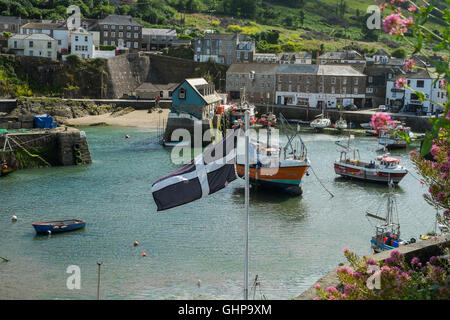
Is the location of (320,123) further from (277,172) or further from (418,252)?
(418,252)

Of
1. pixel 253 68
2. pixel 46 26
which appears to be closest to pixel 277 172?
pixel 253 68

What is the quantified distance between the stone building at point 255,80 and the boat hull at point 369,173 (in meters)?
37.2

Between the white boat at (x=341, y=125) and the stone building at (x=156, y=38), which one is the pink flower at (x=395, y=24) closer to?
the white boat at (x=341, y=125)

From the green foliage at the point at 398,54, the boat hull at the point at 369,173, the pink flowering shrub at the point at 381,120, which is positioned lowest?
the boat hull at the point at 369,173

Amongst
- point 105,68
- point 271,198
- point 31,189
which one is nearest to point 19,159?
point 31,189

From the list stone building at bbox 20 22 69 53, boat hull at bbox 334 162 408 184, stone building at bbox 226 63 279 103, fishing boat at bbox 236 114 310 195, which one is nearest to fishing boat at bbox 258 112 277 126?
stone building at bbox 226 63 279 103

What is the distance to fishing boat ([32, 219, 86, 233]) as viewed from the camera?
23.6 m

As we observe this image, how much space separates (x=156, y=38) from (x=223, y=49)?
13.9 metres

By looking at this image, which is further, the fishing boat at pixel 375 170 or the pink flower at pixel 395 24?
the fishing boat at pixel 375 170

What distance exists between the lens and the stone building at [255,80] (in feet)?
239

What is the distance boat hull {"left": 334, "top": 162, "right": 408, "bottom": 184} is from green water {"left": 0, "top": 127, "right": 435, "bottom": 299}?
69 centimetres

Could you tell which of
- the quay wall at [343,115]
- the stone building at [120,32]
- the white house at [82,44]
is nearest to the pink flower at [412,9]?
the quay wall at [343,115]

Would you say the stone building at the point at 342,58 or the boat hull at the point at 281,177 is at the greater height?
the stone building at the point at 342,58

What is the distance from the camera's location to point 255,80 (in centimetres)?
7325
